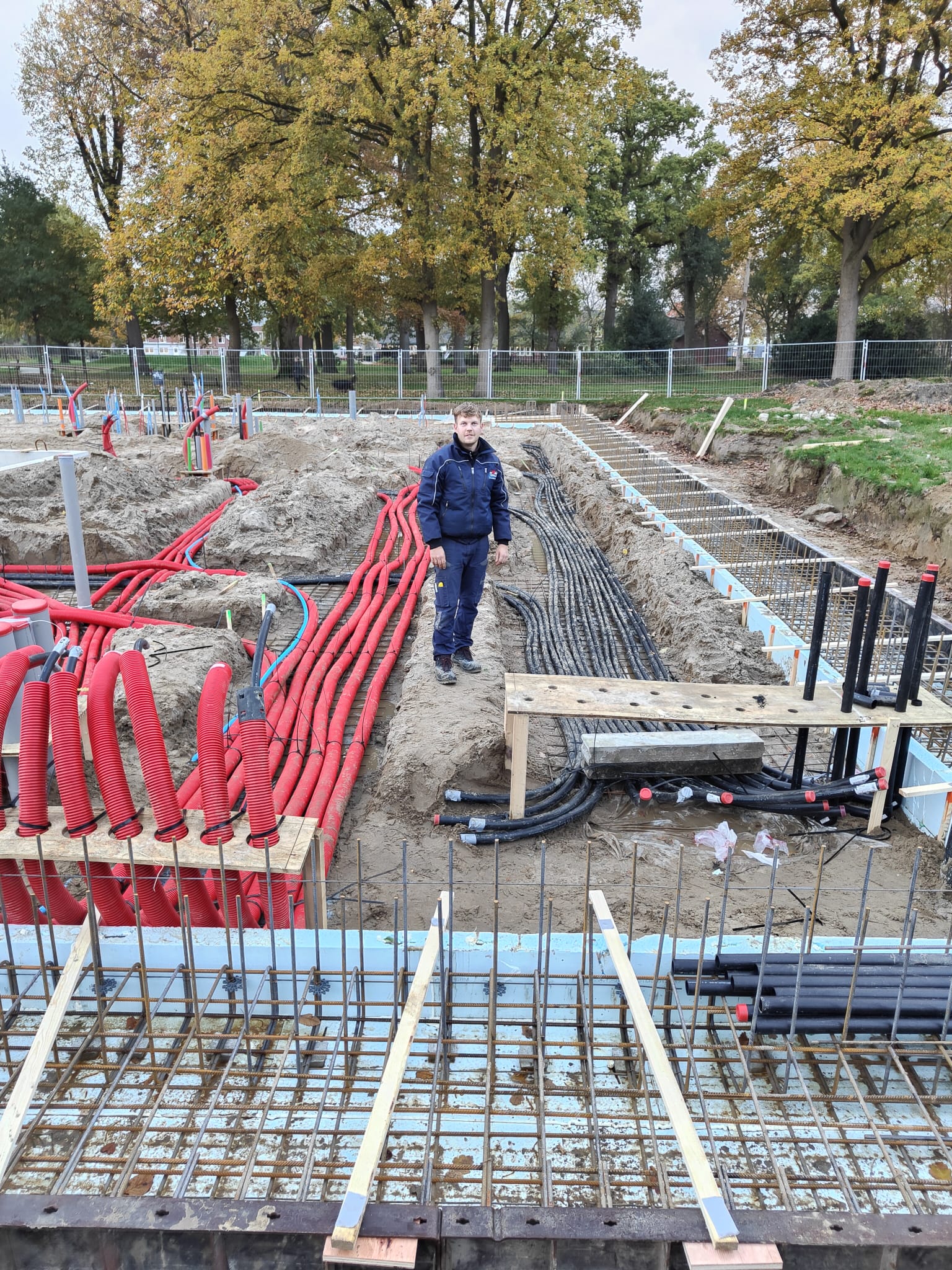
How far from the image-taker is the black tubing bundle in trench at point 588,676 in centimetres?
475

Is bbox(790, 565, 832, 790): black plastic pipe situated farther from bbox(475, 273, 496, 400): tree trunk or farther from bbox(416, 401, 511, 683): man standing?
bbox(475, 273, 496, 400): tree trunk

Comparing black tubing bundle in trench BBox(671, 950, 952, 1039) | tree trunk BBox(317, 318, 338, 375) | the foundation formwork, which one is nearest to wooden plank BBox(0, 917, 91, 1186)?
the foundation formwork

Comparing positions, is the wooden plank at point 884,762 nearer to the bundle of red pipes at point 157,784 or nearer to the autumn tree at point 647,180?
the bundle of red pipes at point 157,784

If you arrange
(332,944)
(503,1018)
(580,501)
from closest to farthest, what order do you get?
(503,1018) < (332,944) < (580,501)

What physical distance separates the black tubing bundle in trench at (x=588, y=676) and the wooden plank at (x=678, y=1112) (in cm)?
134

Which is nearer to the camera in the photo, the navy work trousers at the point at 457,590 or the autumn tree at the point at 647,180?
the navy work trousers at the point at 457,590

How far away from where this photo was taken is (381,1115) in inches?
94.7

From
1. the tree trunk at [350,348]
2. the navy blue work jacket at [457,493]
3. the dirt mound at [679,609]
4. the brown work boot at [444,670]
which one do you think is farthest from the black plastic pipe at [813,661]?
the tree trunk at [350,348]

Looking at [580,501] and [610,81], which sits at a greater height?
[610,81]

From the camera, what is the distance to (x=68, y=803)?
323 cm

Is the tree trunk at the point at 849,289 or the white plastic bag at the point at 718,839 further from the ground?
the tree trunk at the point at 849,289

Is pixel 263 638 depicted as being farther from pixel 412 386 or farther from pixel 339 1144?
pixel 412 386

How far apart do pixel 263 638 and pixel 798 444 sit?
13760mm

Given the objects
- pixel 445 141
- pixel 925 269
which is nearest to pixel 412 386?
pixel 445 141
